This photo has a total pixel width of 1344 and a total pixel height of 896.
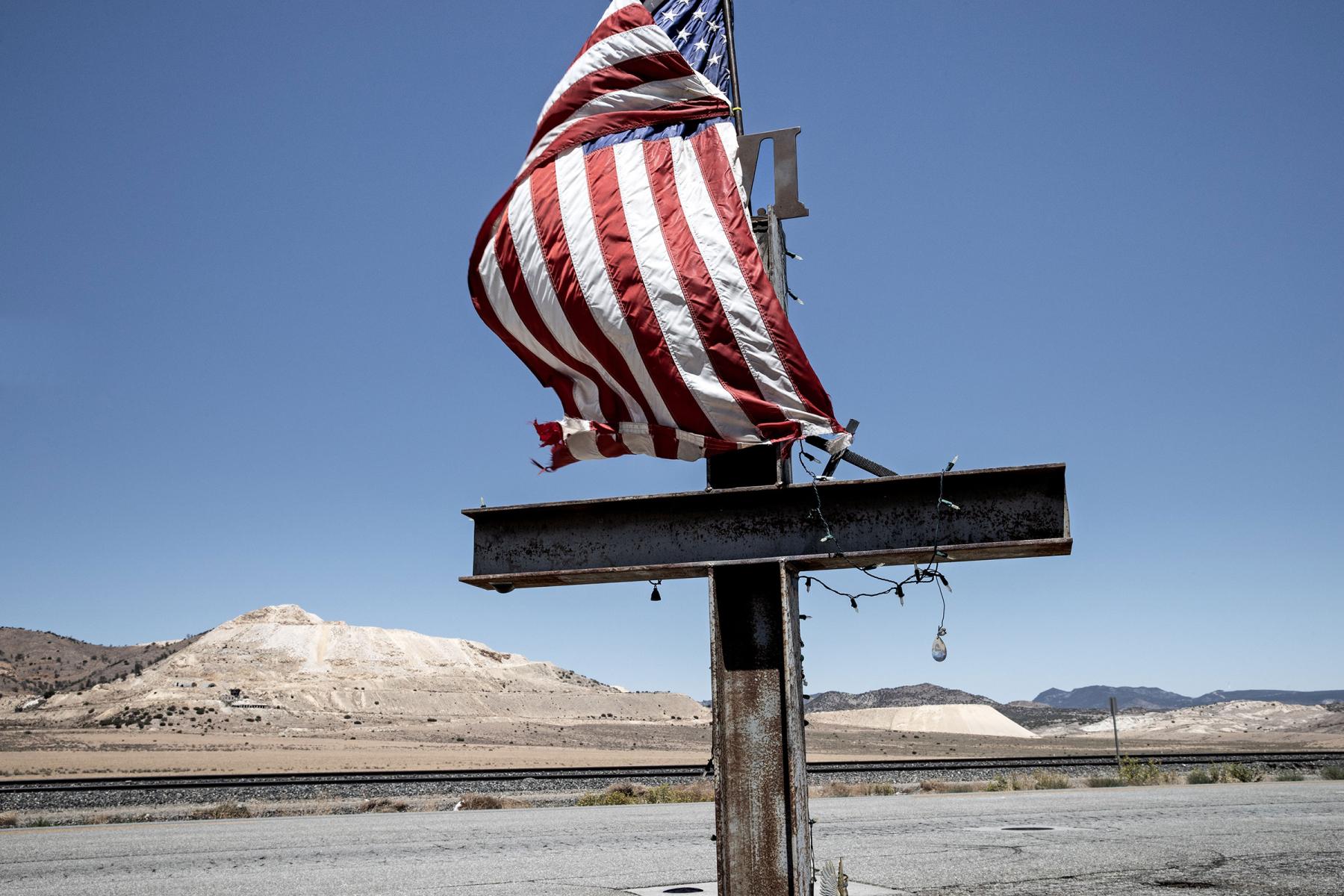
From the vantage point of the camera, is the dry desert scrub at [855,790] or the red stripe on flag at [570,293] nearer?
the red stripe on flag at [570,293]

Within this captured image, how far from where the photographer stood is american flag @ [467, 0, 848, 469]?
466cm

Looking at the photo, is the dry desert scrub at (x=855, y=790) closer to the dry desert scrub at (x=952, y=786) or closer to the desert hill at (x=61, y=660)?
the dry desert scrub at (x=952, y=786)

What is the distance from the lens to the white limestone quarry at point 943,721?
79.6m

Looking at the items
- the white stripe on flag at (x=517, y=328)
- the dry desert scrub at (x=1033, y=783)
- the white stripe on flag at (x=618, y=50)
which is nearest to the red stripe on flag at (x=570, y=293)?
the white stripe on flag at (x=517, y=328)

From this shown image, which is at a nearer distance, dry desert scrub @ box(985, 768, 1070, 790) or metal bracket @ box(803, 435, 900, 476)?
metal bracket @ box(803, 435, 900, 476)

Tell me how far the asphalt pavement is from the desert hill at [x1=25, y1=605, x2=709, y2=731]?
50.3 metres

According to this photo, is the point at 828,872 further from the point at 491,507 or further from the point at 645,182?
the point at 645,182

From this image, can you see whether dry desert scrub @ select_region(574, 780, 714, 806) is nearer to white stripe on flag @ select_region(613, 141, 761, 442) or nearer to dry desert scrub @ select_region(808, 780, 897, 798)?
dry desert scrub @ select_region(808, 780, 897, 798)

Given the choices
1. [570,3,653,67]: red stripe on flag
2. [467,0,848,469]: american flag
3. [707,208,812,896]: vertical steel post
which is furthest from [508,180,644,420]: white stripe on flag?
[570,3,653,67]: red stripe on flag

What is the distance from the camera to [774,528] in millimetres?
4547

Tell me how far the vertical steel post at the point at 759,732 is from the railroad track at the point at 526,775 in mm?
20459

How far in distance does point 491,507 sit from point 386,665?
89.2m

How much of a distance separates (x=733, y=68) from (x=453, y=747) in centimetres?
5035

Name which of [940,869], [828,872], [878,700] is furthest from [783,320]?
[878,700]
